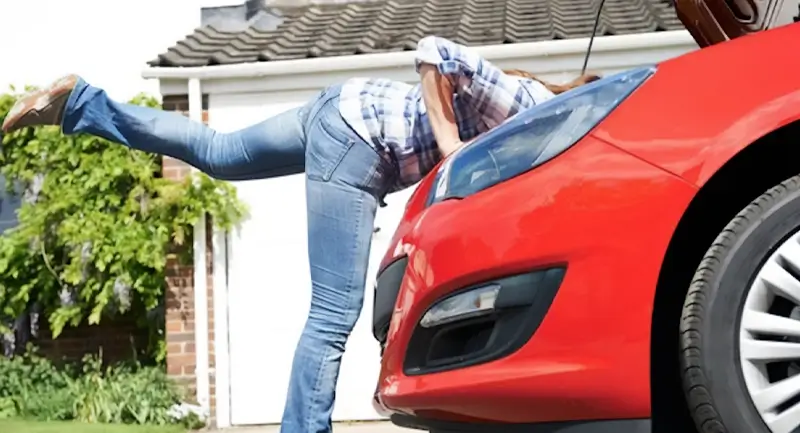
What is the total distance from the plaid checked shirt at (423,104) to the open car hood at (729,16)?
910mm

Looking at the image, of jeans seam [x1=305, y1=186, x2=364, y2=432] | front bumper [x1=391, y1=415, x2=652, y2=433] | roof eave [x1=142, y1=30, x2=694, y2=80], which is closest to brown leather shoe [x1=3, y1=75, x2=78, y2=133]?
jeans seam [x1=305, y1=186, x2=364, y2=432]

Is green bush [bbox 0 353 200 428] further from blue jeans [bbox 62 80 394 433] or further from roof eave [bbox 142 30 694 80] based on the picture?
blue jeans [bbox 62 80 394 433]

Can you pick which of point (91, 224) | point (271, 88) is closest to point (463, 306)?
point (271, 88)

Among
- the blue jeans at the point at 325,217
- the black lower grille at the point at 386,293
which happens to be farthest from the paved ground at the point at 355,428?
the black lower grille at the point at 386,293

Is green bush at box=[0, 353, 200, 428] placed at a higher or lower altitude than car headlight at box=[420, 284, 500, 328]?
lower

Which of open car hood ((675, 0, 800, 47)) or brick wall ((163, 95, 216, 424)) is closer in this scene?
open car hood ((675, 0, 800, 47))

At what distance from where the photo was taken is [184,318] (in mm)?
6793

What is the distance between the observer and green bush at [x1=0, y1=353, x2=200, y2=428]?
6.43 metres

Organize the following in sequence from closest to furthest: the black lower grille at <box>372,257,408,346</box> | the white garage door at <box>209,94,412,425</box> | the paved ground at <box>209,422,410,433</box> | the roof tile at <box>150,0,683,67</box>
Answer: the black lower grille at <box>372,257,408,346</box>
the paved ground at <box>209,422,410,433</box>
the white garage door at <box>209,94,412,425</box>
the roof tile at <box>150,0,683,67</box>

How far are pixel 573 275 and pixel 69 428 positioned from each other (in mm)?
4709

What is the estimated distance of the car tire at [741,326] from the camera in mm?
1896

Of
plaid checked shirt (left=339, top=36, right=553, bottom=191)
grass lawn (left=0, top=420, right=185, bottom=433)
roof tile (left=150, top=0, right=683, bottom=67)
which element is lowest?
grass lawn (left=0, top=420, right=185, bottom=433)

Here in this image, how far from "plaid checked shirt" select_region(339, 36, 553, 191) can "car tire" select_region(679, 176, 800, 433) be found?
0.98 meters

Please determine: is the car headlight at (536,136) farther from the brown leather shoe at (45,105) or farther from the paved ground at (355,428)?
the paved ground at (355,428)
